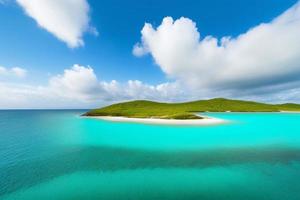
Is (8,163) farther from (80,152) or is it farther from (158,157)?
(158,157)

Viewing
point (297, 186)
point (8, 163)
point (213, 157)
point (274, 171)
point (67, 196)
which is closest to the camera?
point (67, 196)

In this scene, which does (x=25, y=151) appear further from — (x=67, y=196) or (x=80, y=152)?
(x=67, y=196)

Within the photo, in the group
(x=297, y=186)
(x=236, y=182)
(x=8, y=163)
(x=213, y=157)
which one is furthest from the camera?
(x=213, y=157)

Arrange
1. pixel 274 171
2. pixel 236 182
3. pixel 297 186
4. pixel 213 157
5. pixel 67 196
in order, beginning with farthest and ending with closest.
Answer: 1. pixel 213 157
2. pixel 274 171
3. pixel 236 182
4. pixel 297 186
5. pixel 67 196

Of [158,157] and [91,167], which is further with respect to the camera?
[158,157]

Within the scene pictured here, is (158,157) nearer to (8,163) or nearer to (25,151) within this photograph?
(8,163)

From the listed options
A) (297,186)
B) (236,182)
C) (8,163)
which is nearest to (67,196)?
(8,163)

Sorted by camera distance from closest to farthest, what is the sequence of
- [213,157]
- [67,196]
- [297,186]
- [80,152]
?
[67,196] < [297,186] < [213,157] < [80,152]

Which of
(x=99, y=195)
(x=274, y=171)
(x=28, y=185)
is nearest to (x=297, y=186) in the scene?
(x=274, y=171)

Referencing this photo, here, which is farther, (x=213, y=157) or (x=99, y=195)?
(x=213, y=157)
